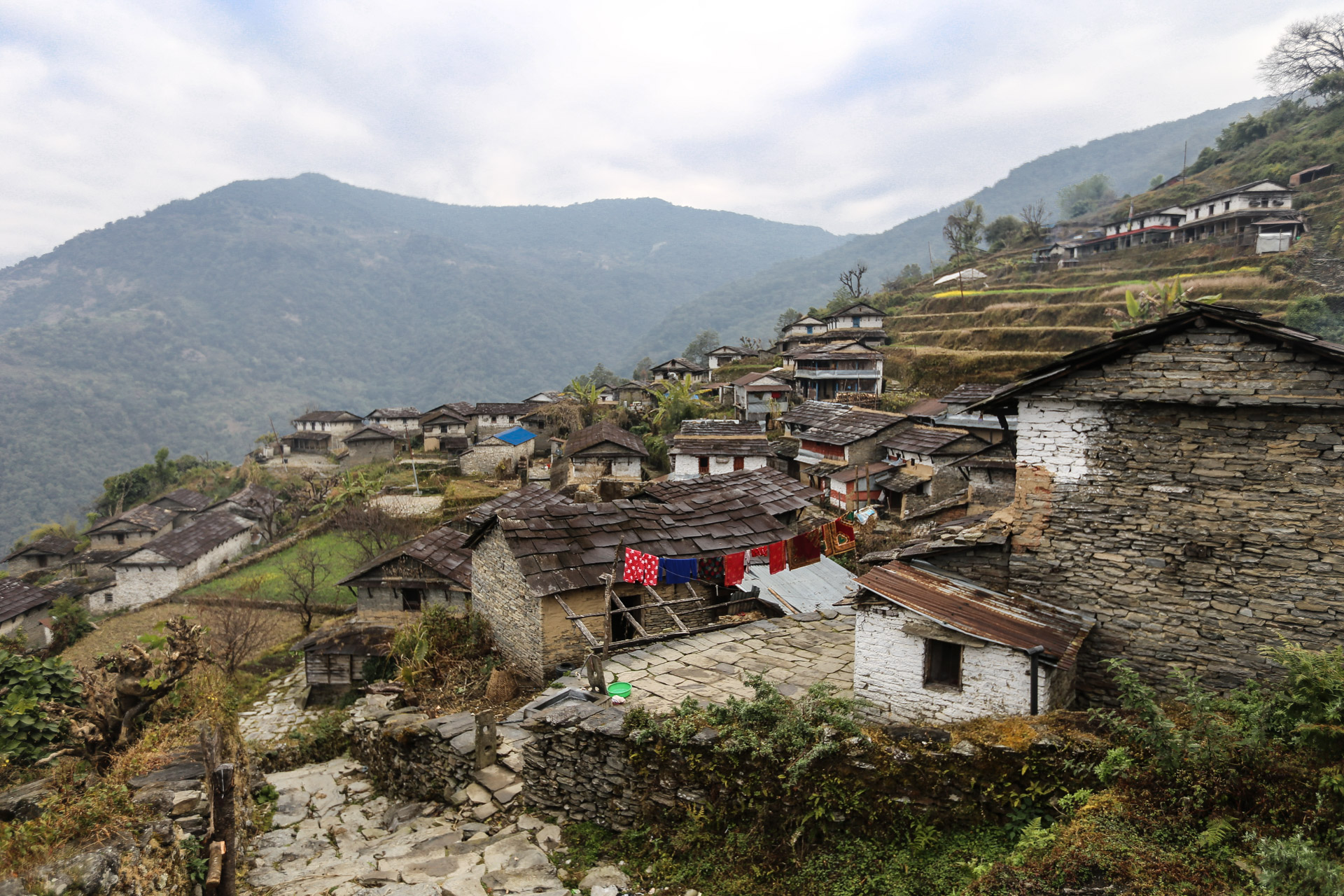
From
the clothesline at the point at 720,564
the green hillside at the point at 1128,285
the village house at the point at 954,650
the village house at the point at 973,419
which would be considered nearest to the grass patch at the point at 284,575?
the clothesline at the point at 720,564

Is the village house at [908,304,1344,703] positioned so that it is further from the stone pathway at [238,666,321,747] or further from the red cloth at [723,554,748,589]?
the stone pathway at [238,666,321,747]

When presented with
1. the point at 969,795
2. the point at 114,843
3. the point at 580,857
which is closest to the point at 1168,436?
the point at 969,795

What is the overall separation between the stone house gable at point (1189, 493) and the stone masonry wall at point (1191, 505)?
0.02 m

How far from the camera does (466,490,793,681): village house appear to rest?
40.6 ft

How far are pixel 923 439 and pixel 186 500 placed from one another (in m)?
65.4

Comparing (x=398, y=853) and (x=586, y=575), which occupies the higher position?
(x=586, y=575)

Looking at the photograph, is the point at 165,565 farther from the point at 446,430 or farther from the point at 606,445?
the point at 606,445

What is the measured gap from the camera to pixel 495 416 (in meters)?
67.6

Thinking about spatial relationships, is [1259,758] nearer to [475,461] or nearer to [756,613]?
[756,613]

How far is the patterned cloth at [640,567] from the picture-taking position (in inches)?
512

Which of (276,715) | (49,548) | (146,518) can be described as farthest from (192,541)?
(276,715)

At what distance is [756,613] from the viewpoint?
1446cm

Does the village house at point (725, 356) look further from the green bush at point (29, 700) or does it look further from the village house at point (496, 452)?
the green bush at point (29, 700)

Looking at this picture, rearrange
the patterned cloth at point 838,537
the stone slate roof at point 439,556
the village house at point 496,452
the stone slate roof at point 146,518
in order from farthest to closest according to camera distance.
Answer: the village house at point 496,452, the stone slate roof at point 146,518, the stone slate roof at point 439,556, the patterned cloth at point 838,537
